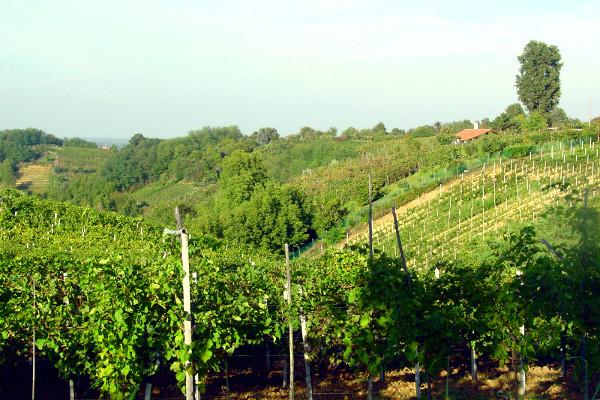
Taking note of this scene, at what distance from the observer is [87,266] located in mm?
7074

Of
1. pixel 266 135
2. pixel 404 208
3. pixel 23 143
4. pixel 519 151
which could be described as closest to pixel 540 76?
pixel 519 151

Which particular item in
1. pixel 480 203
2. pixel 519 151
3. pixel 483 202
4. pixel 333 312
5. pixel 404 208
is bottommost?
pixel 404 208

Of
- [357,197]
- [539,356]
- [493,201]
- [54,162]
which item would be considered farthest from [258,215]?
[54,162]

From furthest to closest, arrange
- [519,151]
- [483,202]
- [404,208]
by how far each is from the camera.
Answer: [519,151] < [404,208] < [483,202]

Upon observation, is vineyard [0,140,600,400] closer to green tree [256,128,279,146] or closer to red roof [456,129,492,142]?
red roof [456,129,492,142]

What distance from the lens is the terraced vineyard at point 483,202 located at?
23672 millimetres

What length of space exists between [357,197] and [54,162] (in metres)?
63.9

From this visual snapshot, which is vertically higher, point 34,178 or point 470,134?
point 470,134

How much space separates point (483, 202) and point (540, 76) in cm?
3102

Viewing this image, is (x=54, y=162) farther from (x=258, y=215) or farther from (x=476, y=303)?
(x=476, y=303)

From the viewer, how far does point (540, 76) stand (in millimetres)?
51750

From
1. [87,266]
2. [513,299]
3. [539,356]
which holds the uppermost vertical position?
[87,266]

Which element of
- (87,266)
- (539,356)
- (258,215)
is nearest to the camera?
(87,266)

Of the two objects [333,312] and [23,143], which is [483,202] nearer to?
[333,312]
